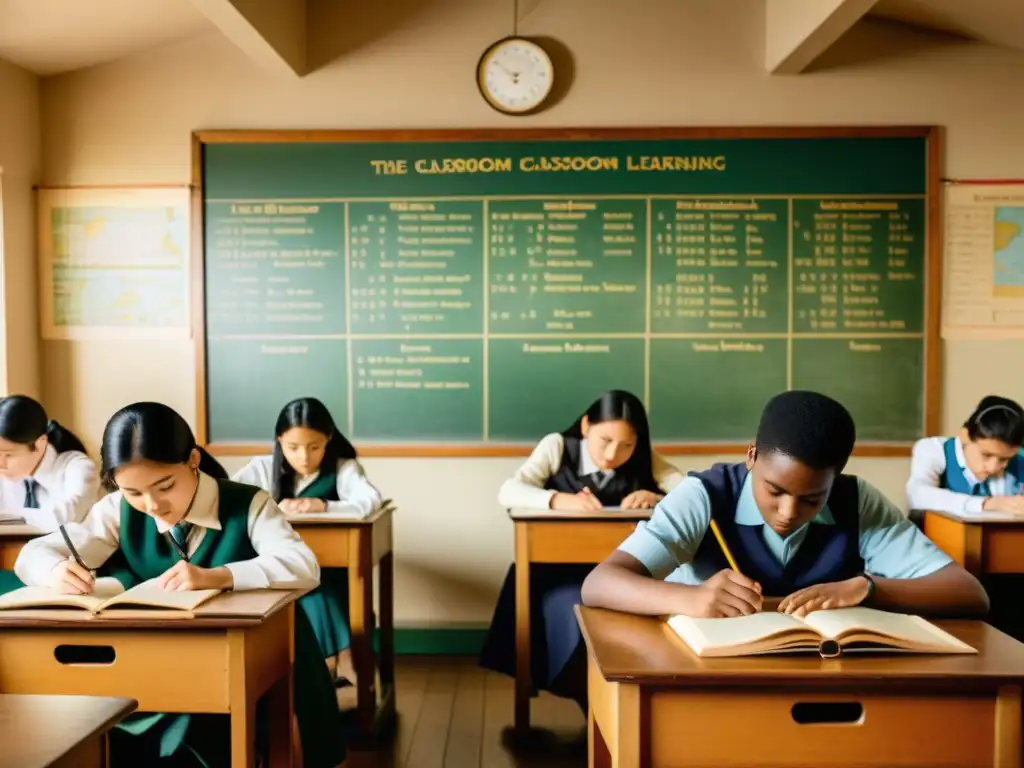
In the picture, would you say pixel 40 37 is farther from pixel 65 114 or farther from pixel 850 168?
pixel 850 168

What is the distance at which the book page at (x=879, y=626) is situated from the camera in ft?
4.44

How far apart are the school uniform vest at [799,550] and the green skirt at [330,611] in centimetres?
160

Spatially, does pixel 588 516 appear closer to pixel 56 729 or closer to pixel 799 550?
pixel 799 550

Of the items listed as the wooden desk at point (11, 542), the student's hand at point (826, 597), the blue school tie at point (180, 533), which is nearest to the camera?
the student's hand at point (826, 597)

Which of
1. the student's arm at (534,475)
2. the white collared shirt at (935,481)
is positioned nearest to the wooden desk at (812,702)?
the student's arm at (534,475)

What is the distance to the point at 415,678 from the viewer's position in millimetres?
3621

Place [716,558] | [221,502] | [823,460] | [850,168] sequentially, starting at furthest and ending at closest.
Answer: [850,168]
[221,502]
[716,558]
[823,460]

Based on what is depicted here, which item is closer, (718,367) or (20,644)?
(20,644)

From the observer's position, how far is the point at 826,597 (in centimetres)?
152

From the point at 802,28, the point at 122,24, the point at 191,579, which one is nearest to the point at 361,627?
the point at 191,579

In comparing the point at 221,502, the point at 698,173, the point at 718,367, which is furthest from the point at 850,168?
the point at 221,502

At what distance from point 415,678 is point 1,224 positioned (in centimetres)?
261

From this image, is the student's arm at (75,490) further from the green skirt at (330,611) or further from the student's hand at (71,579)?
the student's hand at (71,579)

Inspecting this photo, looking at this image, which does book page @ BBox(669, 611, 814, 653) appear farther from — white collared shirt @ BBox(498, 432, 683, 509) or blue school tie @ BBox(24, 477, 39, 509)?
blue school tie @ BBox(24, 477, 39, 509)
